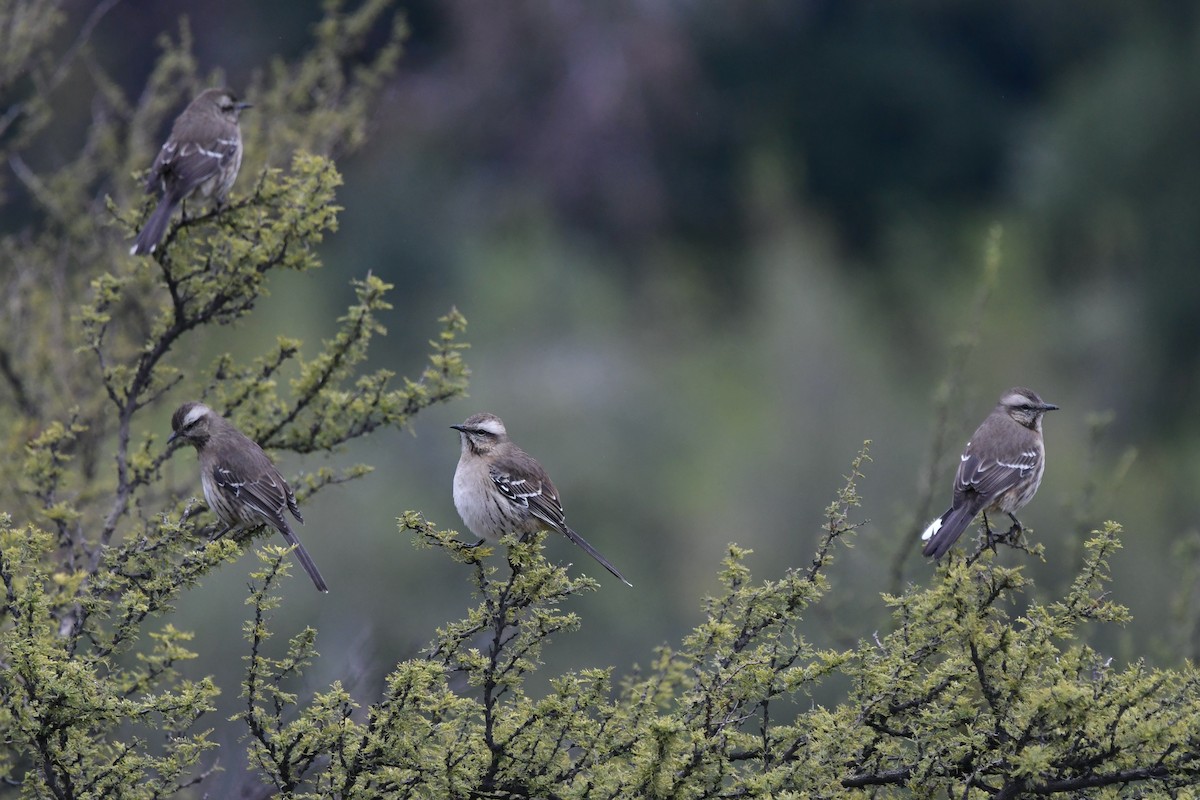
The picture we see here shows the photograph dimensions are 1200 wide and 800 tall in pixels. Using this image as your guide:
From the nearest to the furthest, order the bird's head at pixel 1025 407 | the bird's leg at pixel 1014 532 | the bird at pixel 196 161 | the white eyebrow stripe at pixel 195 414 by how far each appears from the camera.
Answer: the bird's leg at pixel 1014 532
the bird at pixel 196 161
the white eyebrow stripe at pixel 195 414
the bird's head at pixel 1025 407

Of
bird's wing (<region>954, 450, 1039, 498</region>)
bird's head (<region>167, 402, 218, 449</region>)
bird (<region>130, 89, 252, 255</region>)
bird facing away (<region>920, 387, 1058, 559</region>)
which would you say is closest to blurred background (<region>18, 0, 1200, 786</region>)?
bird (<region>130, 89, 252, 255</region>)

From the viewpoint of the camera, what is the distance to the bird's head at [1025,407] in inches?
359

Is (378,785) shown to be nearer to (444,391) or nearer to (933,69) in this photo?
(444,391)

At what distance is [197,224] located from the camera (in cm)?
809

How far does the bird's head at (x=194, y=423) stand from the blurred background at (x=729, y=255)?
412 inches

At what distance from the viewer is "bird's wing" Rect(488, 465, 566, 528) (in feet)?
25.3

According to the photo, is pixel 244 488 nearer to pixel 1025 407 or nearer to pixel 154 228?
pixel 154 228

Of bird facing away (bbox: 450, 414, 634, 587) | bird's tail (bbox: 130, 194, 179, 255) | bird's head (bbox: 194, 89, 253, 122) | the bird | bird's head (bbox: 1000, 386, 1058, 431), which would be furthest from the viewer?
bird's head (bbox: 194, 89, 253, 122)

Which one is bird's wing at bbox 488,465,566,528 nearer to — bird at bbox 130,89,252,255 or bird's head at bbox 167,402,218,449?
bird's head at bbox 167,402,218,449

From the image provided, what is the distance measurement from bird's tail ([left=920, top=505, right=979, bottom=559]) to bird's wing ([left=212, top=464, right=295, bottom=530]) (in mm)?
3178

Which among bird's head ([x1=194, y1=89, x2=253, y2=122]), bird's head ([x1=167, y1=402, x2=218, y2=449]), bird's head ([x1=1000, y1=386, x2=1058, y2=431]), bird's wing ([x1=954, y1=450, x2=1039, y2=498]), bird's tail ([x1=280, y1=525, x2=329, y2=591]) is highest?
bird's head ([x1=194, y1=89, x2=253, y2=122])

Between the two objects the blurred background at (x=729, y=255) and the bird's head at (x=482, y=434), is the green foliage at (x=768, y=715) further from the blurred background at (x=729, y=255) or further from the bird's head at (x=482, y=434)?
the blurred background at (x=729, y=255)

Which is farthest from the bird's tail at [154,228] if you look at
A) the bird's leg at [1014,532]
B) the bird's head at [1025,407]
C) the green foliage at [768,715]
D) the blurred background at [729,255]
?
the blurred background at [729,255]

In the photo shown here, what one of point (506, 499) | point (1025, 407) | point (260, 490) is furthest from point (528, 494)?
point (1025, 407)
